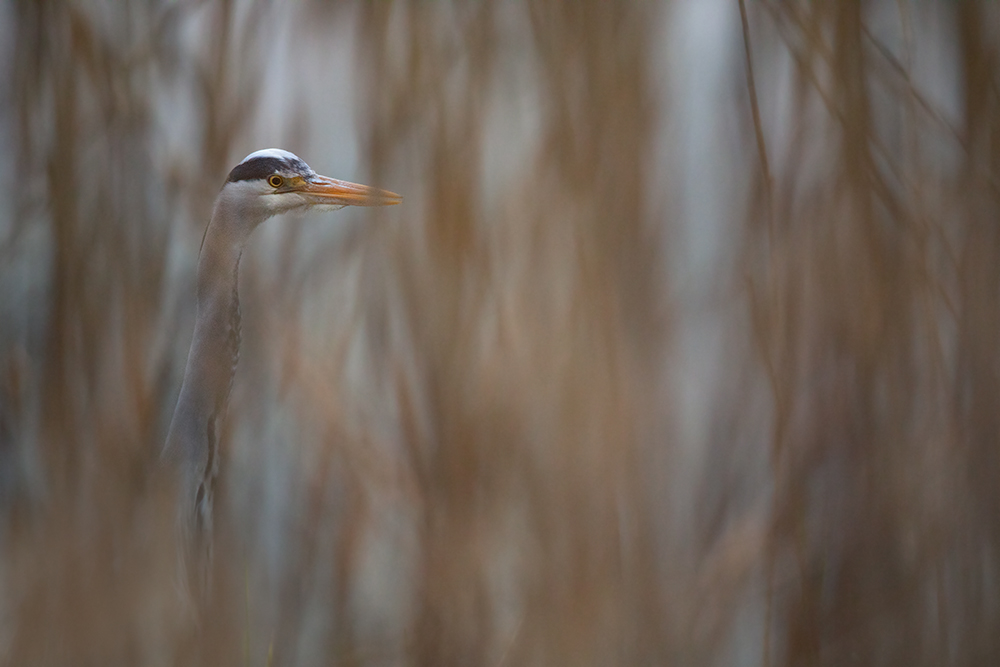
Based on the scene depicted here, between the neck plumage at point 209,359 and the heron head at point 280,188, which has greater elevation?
the heron head at point 280,188

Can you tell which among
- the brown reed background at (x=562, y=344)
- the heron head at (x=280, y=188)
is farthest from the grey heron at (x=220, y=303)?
the brown reed background at (x=562, y=344)

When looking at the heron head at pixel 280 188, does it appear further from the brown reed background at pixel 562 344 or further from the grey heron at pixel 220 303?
the brown reed background at pixel 562 344

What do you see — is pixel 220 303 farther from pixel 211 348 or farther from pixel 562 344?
pixel 562 344

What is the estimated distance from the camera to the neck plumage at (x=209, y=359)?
668mm

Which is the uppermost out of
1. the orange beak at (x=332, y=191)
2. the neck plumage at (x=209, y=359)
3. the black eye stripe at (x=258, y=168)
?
the black eye stripe at (x=258, y=168)

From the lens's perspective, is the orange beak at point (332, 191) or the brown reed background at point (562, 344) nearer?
the brown reed background at point (562, 344)

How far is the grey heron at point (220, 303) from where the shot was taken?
65 centimetres

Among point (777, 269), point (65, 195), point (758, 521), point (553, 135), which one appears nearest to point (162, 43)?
point (65, 195)

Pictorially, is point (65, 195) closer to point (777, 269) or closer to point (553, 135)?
point (553, 135)

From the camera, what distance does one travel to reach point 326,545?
535 millimetres

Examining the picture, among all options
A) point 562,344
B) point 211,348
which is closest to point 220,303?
point 211,348

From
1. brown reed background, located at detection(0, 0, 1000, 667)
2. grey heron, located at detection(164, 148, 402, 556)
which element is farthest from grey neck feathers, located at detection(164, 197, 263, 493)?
brown reed background, located at detection(0, 0, 1000, 667)

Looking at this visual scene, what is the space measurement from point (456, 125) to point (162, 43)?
0.26 meters

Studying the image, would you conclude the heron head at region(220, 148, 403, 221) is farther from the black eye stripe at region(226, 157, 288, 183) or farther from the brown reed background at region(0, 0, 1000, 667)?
the brown reed background at region(0, 0, 1000, 667)
